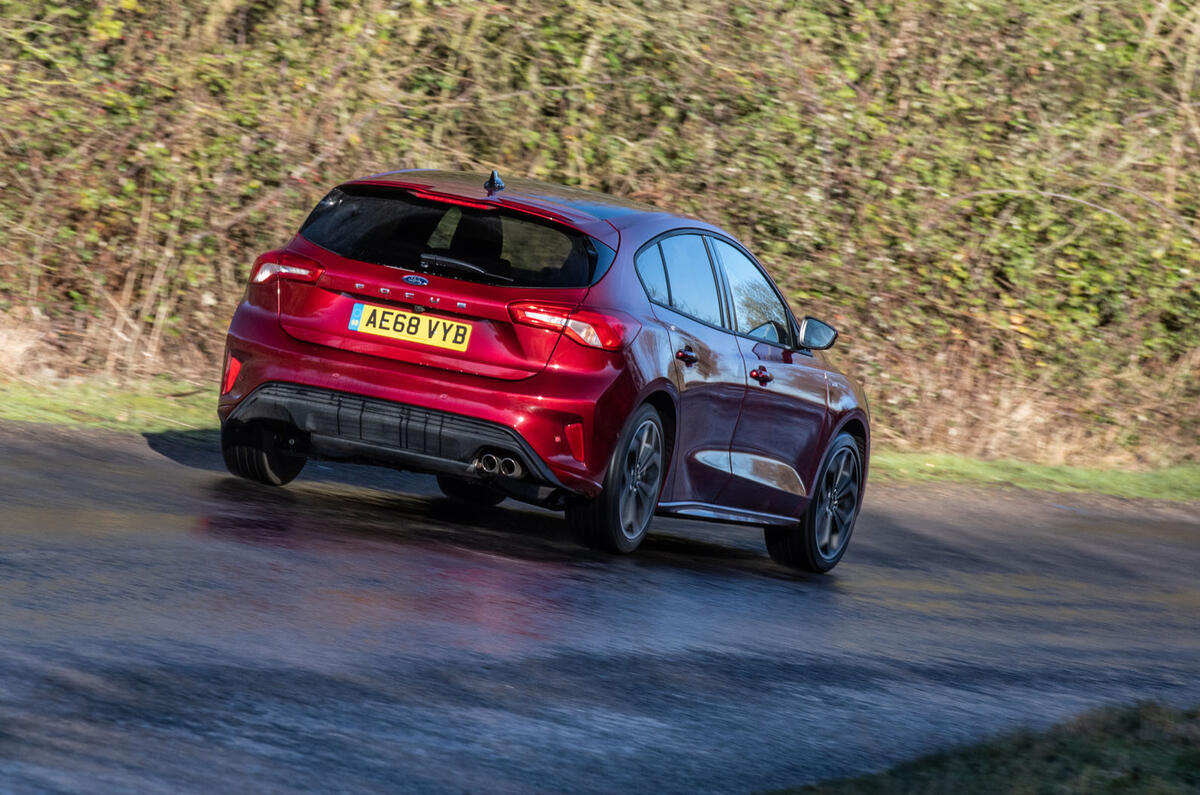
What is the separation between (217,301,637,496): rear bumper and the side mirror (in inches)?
81.8

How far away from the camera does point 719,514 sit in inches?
369

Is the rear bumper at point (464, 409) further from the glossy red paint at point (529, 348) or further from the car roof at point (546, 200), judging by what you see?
the car roof at point (546, 200)

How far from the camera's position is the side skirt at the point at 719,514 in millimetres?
8977

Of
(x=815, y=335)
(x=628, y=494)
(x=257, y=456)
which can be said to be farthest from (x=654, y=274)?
(x=257, y=456)

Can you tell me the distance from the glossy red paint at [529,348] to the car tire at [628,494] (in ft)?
0.25

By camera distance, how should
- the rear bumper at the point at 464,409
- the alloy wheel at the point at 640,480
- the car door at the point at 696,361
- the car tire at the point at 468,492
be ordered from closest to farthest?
the rear bumper at the point at 464,409
the alloy wheel at the point at 640,480
the car door at the point at 696,361
the car tire at the point at 468,492

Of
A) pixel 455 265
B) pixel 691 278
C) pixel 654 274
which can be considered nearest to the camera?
pixel 455 265

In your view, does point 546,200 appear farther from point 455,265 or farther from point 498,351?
point 498,351

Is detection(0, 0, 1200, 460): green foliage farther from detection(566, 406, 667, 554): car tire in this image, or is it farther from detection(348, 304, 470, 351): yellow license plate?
detection(566, 406, 667, 554): car tire

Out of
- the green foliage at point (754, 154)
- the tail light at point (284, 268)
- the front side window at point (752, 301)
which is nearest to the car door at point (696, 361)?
the front side window at point (752, 301)

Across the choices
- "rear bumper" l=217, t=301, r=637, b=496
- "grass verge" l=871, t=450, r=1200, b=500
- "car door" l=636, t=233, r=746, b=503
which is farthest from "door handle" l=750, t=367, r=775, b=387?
"grass verge" l=871, t=450, r=1200, b=500

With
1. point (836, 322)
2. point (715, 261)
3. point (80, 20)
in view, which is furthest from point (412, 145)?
point (715, 261)

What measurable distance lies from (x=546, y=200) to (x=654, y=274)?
0.63 meters

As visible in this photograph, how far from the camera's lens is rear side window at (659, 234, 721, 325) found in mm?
8883
